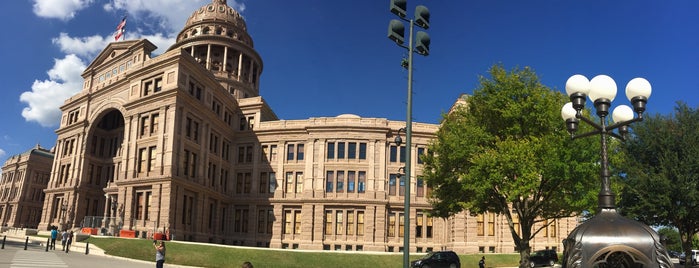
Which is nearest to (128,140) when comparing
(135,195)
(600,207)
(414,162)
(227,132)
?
(135,195)

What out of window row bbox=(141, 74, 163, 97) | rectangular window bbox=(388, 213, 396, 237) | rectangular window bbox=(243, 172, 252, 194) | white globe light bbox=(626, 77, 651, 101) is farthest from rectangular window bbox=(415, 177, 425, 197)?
white globe light bbox=(626, 77, 651, 101)

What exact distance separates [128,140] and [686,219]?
4637 centimetres

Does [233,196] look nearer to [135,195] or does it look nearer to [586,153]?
[135,195]

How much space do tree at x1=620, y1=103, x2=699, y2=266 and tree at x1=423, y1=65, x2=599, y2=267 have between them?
902 centimetres

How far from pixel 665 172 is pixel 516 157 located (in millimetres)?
15214

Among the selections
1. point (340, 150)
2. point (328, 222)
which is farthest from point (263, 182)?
point (340, 150)

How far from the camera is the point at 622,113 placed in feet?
41.4

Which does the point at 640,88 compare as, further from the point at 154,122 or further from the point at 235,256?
the point at 154,122

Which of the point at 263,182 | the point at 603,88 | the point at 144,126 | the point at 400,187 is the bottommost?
the point at 603,88

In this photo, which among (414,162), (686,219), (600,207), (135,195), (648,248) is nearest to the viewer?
(648,248)

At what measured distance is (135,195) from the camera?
43.9 metres

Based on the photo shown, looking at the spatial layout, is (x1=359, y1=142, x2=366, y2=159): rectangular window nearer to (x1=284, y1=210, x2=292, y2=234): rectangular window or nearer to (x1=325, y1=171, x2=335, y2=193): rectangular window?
(x1=325, y1=171, x2=335, y2=193): rectangular window

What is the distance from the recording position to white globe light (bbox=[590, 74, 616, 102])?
11617 millimetres

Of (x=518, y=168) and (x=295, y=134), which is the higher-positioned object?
(x=295, y=134)
